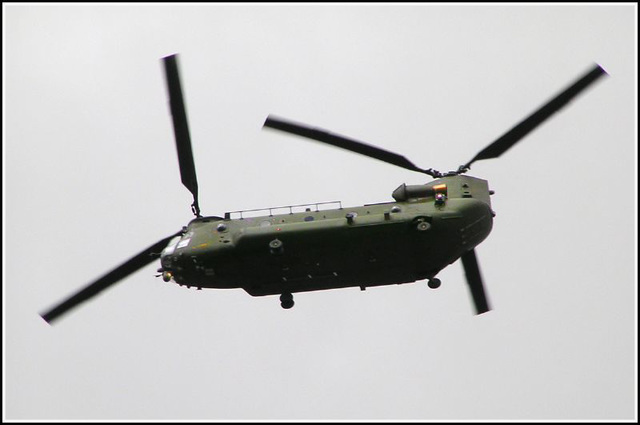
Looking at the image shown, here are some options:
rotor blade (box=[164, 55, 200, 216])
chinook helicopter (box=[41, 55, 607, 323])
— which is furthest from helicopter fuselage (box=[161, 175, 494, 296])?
rotor blade (box=[164, 55, 200, 216])

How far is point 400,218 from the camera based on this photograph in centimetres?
2209

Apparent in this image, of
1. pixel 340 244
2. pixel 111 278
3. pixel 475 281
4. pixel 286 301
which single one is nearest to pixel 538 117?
pixel 475 281

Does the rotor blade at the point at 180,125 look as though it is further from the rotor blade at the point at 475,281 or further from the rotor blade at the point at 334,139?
the rotor blade at the point at 475,281

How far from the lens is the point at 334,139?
22.8 meters

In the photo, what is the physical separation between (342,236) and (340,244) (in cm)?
23

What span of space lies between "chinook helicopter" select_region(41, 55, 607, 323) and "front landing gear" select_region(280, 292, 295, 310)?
0.09 feet

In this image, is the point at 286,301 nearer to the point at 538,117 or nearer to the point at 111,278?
the point at 111,278

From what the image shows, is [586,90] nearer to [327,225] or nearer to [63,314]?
[327,225]

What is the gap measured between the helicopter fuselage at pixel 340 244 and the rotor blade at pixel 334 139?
0.95 meters

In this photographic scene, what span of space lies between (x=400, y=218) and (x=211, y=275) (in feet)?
16.9

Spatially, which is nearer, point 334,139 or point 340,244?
point 340,244

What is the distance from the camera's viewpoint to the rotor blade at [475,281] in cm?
2483

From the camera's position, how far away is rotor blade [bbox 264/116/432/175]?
22531mm

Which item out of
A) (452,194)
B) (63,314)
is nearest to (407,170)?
(452,194)
